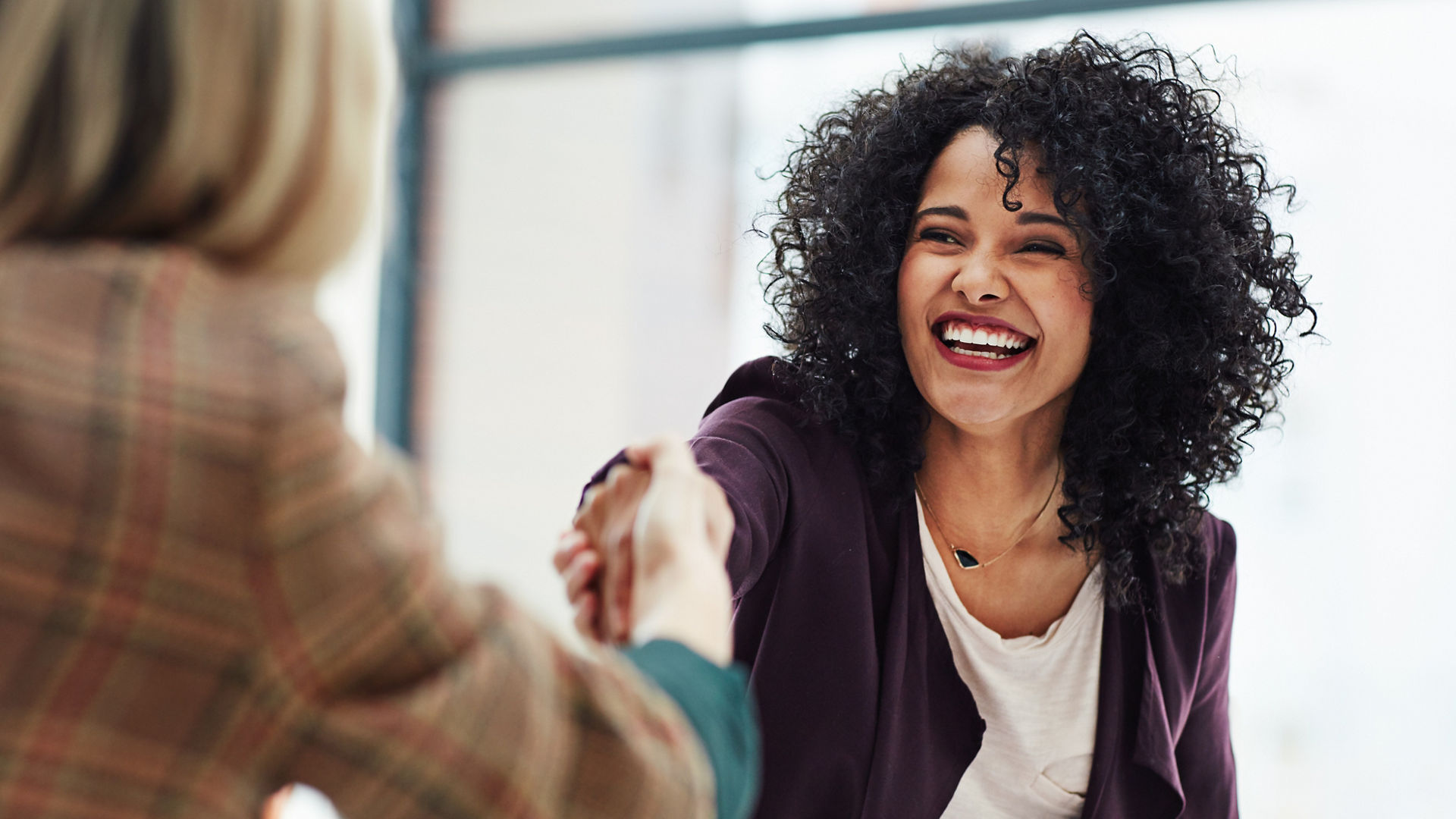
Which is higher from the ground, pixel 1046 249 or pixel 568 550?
pixel 1046 249

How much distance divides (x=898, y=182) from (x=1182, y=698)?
2.55 ft

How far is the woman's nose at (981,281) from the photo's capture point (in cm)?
149

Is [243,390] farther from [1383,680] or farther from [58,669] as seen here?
[1383,680]

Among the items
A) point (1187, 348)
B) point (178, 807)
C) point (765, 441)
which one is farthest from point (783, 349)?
point (178, 807)

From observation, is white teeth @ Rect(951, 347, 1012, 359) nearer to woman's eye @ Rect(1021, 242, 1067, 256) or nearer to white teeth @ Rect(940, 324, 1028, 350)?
white teeth @ Rect(940, 324, 1028, 350)

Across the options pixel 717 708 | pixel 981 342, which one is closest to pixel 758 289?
pixel 981 342

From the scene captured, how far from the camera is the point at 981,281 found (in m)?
1.49

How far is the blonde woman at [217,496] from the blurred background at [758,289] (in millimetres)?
1246

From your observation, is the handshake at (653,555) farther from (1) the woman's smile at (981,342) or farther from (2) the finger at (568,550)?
(1) the woman's smile at (981,342)

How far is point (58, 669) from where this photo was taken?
68cm

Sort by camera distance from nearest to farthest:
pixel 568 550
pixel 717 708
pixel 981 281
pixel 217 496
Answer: pixel 217 496, pixel 717 708, pixel 568 550, pixel 981 281

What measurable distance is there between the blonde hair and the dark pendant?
106 cm

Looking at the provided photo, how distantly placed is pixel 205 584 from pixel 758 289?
262 cm

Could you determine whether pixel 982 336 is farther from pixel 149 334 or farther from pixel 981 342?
pixel 149 334
